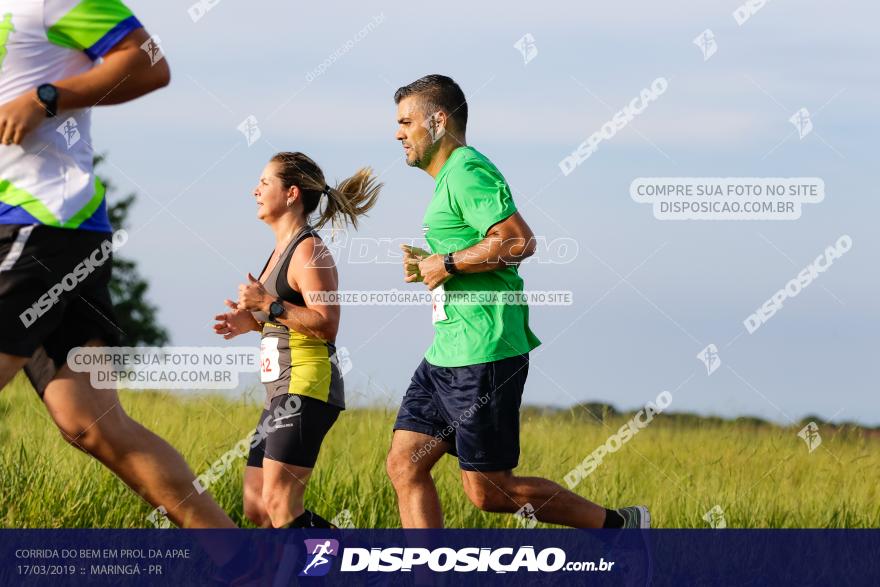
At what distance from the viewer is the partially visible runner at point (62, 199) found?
14.2 ft

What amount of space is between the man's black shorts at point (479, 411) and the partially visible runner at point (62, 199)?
1.18m

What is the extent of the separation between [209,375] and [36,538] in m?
1.01

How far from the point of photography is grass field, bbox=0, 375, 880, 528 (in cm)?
612

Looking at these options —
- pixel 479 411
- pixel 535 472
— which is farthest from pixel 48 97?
pixel 535 472

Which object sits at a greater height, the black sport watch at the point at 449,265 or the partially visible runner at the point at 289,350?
the black sport watch at the point at 449,265

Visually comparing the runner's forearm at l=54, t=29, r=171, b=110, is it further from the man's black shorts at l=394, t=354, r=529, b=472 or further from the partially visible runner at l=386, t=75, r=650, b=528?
the man's black shorts at l=394, t=354, r=529, b=472

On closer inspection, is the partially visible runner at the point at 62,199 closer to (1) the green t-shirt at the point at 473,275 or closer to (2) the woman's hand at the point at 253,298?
(2) the woman's hand at the point at 253,298

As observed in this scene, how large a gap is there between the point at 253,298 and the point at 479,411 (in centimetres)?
98

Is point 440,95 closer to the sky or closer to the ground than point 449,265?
closer to the sky

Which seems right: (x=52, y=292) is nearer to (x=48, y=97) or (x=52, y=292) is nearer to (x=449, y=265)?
(x=48, y=97)

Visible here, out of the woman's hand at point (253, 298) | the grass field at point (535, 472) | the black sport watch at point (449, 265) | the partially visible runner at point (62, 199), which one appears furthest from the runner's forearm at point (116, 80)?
the grass field at point (535, 472)

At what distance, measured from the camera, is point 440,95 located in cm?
518

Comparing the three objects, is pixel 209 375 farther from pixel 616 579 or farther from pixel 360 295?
pixel 616 579

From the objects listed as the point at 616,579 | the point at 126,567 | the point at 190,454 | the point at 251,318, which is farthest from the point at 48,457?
the point at 616,579
